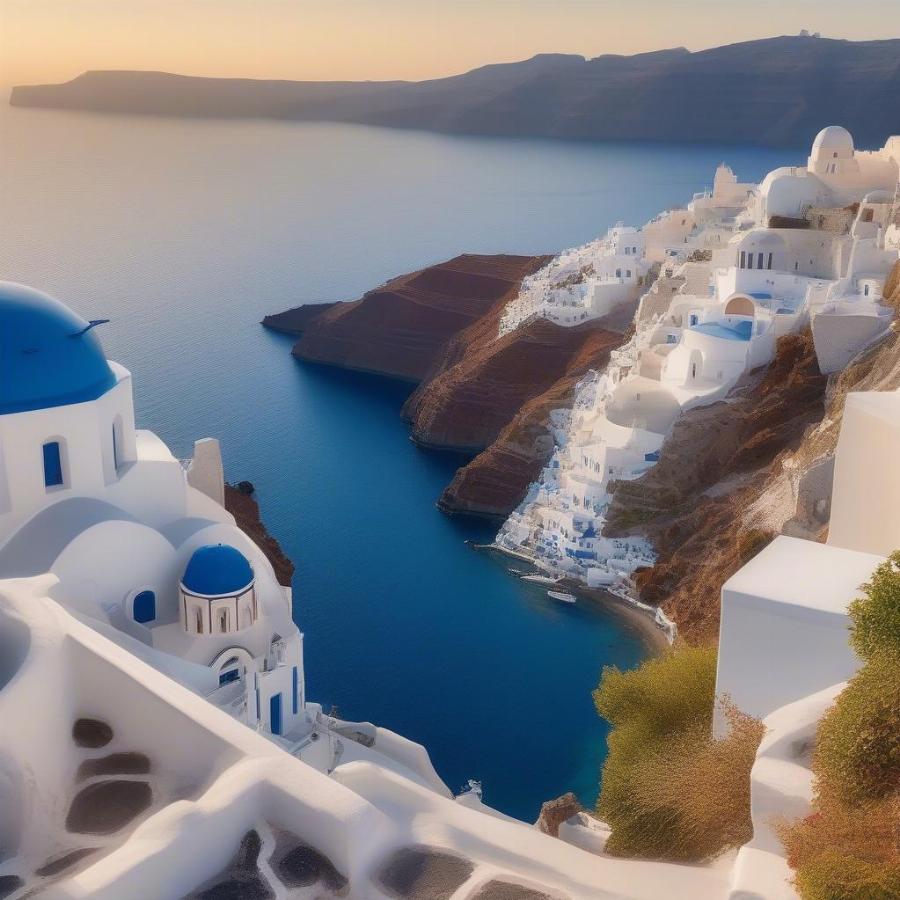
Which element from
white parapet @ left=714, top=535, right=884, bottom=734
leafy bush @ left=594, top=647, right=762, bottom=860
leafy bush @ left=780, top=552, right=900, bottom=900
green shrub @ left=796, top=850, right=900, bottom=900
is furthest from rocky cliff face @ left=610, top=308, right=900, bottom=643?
green shrub @ left=796, top=850, right=900, bottom=900

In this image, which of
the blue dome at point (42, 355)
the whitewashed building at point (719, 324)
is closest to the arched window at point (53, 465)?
the blue dome at point (42, 355)

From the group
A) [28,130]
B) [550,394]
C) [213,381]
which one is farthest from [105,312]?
[28,130]

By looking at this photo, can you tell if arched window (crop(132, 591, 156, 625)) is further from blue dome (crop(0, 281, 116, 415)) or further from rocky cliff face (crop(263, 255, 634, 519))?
rocky cliff face (crop(263, 255, 634, 519))

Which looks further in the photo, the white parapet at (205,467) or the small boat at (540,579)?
the small boat at (540,579)

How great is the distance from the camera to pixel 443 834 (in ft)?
23.8

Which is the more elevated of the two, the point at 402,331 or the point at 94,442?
the point at 94,442

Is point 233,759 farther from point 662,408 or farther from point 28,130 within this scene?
point 28,130

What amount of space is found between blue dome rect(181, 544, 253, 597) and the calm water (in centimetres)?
637

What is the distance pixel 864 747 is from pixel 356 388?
1620 inches

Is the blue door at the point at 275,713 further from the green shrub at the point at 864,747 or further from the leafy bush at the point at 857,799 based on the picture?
the green shrub at the point at 864,747

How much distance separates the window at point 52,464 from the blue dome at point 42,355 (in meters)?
0.58

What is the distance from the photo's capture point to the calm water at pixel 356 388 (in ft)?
69.1

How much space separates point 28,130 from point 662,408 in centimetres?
18544

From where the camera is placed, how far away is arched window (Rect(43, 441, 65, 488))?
13.9 m
